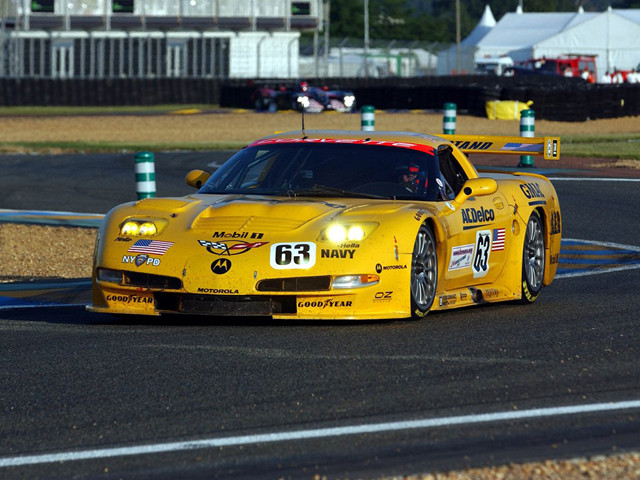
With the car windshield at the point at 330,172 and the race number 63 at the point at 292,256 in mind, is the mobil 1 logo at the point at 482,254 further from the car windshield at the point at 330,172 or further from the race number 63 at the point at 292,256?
the race number 63 at the point at 292,256

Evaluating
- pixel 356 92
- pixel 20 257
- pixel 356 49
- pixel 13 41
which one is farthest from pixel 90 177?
pixel 356 49

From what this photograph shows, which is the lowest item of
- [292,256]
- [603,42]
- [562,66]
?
[292,256]

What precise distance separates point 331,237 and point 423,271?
2.15 ft

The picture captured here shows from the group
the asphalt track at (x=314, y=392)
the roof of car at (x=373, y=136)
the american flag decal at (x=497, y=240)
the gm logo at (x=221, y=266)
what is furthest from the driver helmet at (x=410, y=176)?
the gm logo at (x=221, y=266)

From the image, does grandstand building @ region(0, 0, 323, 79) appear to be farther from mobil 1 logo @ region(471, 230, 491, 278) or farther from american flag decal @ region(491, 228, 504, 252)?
mobil 1 logo @ region(471, 230, 491, 278)

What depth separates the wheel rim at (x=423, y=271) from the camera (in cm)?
737

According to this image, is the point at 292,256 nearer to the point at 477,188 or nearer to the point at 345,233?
the point at 345,233

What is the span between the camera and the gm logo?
23.2 ft

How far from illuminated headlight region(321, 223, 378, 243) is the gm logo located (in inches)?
21.4

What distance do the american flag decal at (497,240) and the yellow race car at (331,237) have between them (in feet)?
0.03

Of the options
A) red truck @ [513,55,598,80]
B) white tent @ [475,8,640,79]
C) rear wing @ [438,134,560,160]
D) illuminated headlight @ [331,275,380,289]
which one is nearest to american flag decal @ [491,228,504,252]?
rear wing @ [438,134,560,160]

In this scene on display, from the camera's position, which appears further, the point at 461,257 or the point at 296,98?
the point at 296,98

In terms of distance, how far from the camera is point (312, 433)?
15.0 ft

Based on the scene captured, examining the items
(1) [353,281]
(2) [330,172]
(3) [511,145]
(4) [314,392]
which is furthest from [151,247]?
Result: (3) [511,145]
